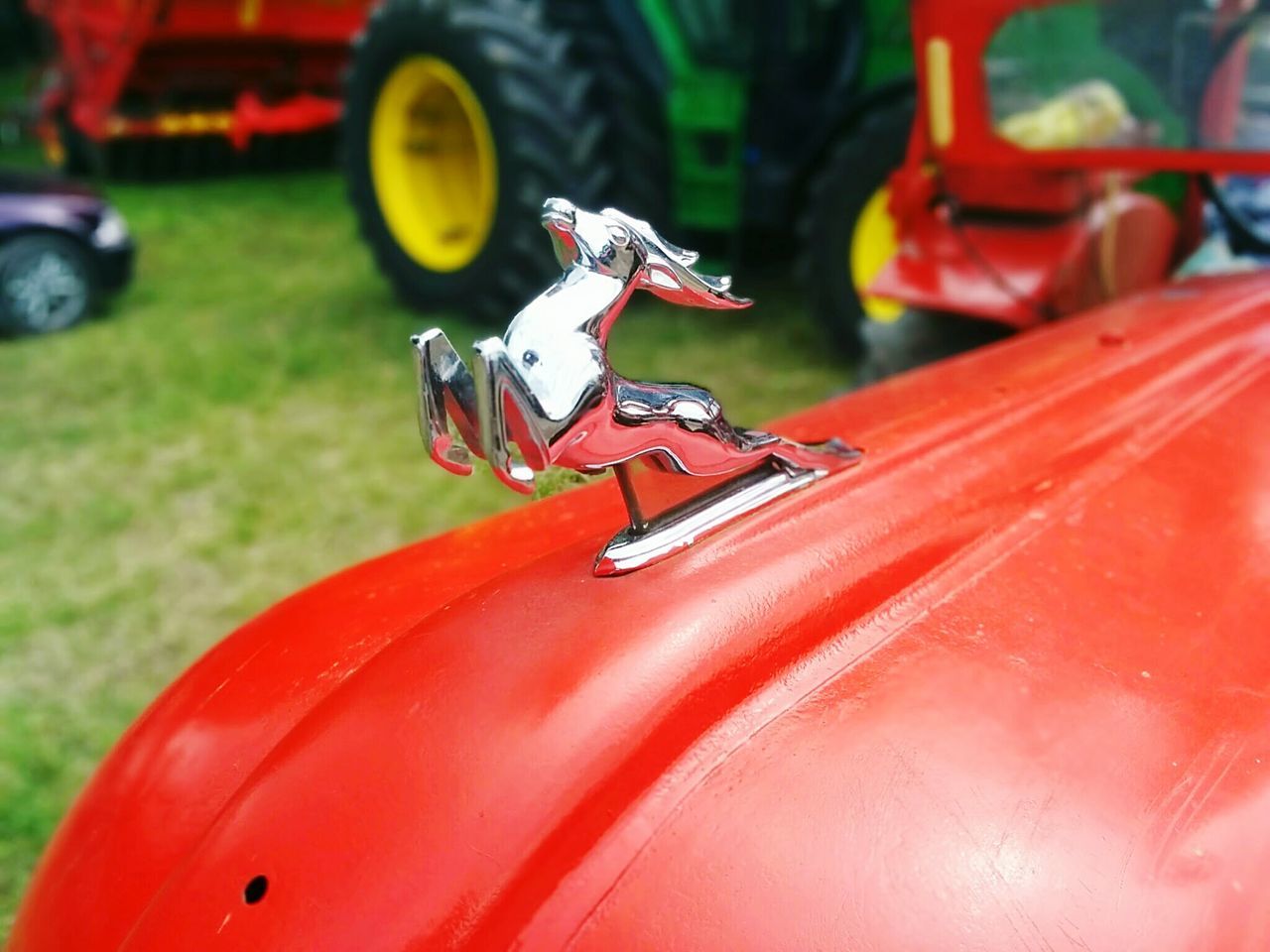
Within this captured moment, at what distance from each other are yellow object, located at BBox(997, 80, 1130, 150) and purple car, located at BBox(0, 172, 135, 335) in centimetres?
441

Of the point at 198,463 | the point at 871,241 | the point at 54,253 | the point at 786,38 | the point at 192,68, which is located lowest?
the point at 198,463

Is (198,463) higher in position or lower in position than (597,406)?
lower

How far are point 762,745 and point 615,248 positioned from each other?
1.24 ft

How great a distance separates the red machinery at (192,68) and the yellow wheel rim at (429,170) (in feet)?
11.5

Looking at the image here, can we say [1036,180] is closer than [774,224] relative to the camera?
Yes

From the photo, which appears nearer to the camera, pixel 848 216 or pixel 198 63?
pixel 848 216

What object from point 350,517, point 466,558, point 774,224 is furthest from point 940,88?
point 774,224

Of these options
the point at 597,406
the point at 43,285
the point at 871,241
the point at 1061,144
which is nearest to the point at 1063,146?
the point at 1061,144

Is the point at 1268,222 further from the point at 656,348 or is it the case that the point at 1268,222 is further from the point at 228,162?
the point at 228,162

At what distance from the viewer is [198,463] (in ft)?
12.1

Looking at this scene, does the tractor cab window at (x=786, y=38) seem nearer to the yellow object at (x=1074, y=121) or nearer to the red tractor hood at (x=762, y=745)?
the yellow object at (x=1074, y=121)

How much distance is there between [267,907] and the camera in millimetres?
767

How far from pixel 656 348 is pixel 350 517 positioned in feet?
5.65

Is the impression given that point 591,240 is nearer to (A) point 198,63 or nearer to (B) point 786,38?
(B) point 786,38
